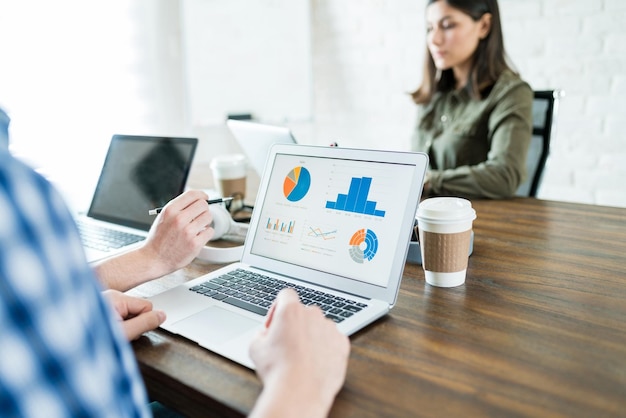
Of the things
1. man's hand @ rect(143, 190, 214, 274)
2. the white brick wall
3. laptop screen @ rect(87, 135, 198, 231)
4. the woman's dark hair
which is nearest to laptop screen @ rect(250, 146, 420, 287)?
man's hand @ rect(143, 190, 214, 274)

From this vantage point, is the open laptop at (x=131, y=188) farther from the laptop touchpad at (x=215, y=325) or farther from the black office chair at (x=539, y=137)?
the black office chair at (x=539, y=137)

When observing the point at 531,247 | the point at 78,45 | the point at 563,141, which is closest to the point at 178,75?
the point at 78,45

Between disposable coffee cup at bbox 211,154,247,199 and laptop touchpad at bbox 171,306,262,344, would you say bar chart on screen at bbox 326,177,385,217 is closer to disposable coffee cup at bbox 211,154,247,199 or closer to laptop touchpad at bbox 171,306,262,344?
laptop touchpad at bbox 171,306,262,344

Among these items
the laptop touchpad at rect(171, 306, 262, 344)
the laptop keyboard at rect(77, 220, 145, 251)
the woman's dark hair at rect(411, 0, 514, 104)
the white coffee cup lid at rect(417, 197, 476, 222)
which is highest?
the woman's dark hair at rect(411, 0, 514, 104)

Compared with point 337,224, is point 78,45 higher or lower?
higher

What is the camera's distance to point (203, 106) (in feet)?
8.40

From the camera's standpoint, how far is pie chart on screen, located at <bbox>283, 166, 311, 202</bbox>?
3.02 ft

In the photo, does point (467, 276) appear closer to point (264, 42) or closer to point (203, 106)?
point (203, 106)

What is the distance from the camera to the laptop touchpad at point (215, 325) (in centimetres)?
72

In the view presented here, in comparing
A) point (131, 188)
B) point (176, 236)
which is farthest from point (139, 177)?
point (176, 236)

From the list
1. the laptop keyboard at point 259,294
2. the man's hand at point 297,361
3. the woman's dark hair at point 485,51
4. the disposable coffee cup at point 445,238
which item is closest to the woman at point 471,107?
the woman's dark hair at point 485,51

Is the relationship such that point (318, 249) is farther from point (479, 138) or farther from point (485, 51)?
point (485, 51)

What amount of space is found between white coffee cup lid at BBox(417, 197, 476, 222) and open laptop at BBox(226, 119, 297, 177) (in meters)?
0.46

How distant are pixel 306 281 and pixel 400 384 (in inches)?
11.7
